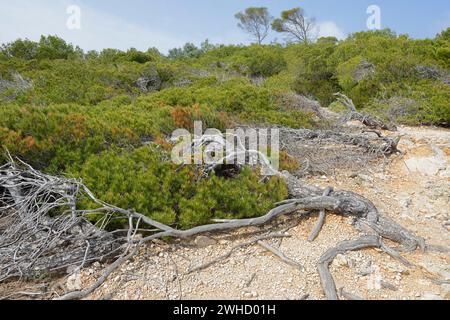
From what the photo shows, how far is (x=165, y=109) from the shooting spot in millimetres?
5277

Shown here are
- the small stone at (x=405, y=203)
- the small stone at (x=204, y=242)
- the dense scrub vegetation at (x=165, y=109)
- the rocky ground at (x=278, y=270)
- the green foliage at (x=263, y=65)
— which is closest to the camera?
the rocky ground at (x=278, y=270)

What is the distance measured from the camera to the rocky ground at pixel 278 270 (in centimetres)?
253

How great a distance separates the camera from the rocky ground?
2529 millimetres

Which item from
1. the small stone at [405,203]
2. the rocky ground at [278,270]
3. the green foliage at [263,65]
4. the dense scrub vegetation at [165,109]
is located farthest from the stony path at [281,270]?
the green foliage at [263,65]

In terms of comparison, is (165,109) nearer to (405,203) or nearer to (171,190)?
(171,190)

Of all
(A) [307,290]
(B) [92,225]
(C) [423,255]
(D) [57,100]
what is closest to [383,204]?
(C) [423,255]

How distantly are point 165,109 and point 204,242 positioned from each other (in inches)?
111

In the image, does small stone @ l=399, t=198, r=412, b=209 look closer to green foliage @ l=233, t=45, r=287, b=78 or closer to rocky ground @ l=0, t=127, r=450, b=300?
rocky ground @ l=0, t=127, r=450, b=300

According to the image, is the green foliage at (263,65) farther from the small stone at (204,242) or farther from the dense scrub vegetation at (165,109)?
the small stone at (204,242)

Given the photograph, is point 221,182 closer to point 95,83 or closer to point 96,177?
point 96,177

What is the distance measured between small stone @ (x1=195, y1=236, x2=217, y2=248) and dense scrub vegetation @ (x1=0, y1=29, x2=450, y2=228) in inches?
6.3

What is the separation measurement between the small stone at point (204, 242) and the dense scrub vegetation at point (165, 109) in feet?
0.53

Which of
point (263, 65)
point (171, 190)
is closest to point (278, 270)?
point (171, 190)

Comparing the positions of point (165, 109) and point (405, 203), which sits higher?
point (165, 109)
